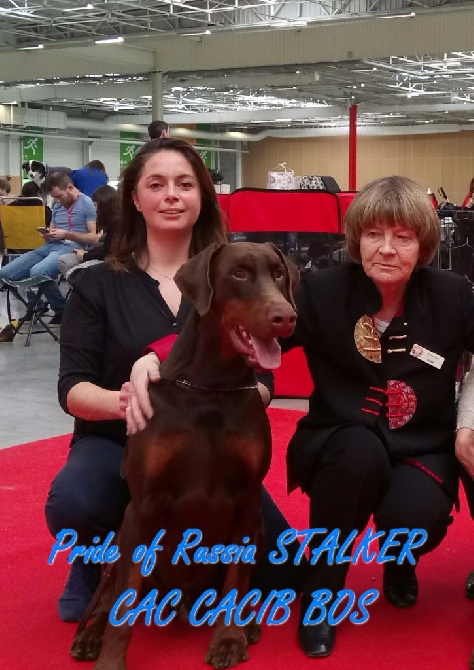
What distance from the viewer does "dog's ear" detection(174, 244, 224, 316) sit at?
68.4 inches

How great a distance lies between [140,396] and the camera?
1858 millimetres

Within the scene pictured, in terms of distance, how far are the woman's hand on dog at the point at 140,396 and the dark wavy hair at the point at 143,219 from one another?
1.45 feet

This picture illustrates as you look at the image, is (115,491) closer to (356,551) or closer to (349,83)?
(356,551)

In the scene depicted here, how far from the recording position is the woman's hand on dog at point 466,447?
2082mm

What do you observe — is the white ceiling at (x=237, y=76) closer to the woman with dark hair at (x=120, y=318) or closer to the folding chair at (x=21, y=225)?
the folding chair at (x=21, y=225)

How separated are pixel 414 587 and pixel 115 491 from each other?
815 millimetres

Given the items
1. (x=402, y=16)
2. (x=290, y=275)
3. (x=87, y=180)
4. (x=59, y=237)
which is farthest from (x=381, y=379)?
(x=402, y=16)

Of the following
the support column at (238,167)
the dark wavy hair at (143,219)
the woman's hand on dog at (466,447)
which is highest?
the support column at (238,167)

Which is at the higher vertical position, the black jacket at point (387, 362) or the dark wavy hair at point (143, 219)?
the dark wavy hair at point (143, 219)

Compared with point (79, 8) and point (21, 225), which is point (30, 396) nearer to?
point (21, 225)

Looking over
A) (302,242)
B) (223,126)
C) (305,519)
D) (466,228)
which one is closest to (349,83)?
(223,126)

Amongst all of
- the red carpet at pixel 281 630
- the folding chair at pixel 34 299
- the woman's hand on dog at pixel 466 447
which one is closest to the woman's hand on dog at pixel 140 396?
the red carpet at pixel 281 630

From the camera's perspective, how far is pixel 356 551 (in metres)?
2.44

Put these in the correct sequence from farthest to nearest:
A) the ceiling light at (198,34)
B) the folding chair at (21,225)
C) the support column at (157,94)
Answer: the support column at (157,94) → the ceiling light at (198,34) → the folding chair at (21,225)
